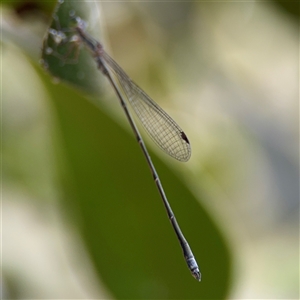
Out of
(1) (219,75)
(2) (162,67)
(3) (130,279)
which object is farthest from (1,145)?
(1) (219,75)

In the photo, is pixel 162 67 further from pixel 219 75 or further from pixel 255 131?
pixel 255 131

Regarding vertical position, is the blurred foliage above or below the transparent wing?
below

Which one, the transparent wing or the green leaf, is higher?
the transparent wing

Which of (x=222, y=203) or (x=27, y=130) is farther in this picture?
(x=27, y=130)

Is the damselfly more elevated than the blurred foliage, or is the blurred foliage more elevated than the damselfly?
the damselfly

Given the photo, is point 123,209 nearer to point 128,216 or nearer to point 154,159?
point 128,216

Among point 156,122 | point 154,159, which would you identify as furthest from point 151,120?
point 154,159
